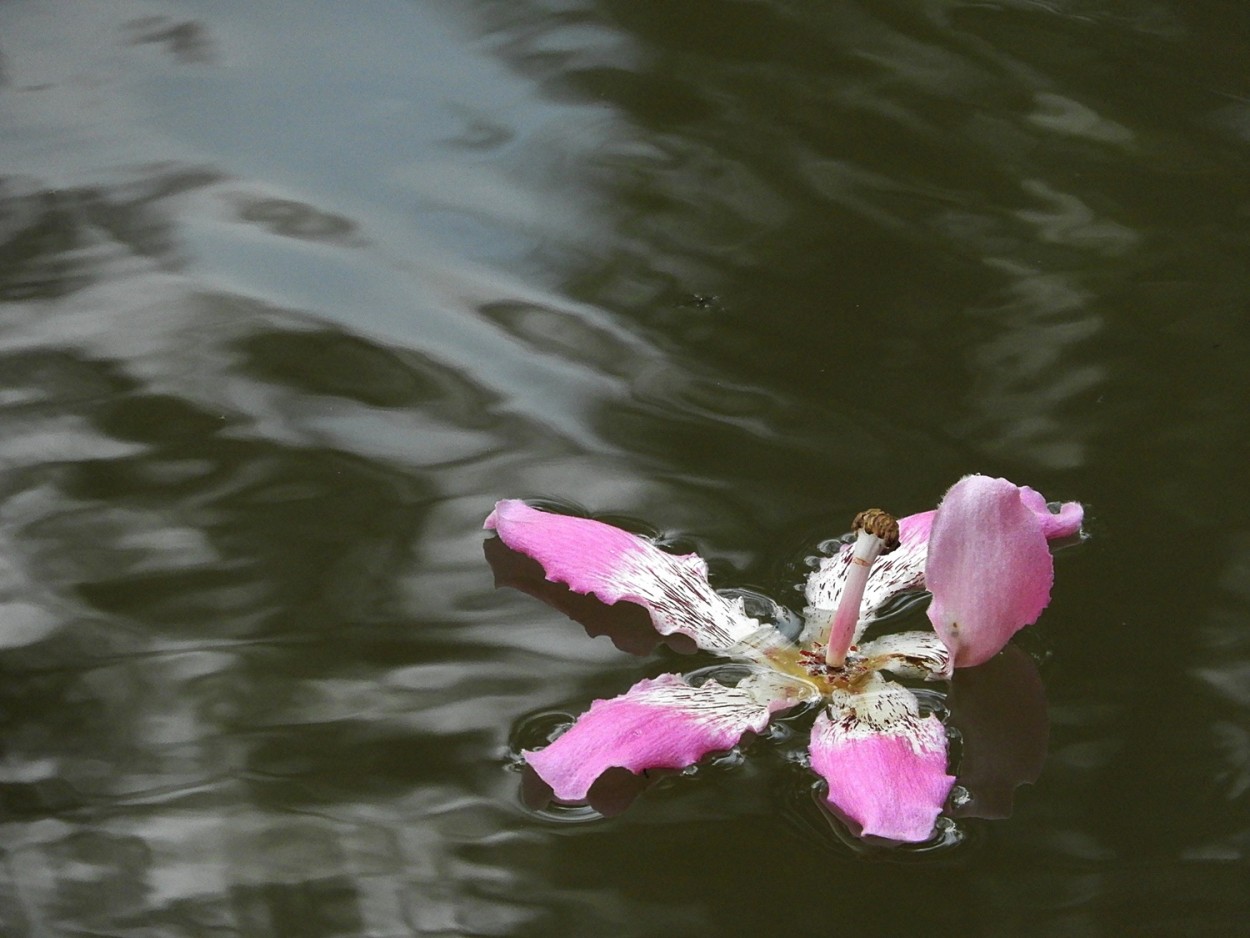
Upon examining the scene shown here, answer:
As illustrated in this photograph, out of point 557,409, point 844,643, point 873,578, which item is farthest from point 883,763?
point 557,409

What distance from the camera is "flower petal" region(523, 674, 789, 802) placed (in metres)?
1.11

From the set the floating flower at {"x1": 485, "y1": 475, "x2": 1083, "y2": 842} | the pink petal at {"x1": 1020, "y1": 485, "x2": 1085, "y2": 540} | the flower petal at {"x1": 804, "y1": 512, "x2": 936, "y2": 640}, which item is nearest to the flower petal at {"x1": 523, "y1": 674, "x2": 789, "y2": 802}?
the floating flower at {"x1": 485, "y1": 475, "x2": 1083, "y2": 842}

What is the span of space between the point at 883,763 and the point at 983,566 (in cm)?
15

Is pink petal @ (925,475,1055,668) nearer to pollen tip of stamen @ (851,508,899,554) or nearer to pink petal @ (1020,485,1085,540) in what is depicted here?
pollen tip of stamen @ (851,508,899,554)

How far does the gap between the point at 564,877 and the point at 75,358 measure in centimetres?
83

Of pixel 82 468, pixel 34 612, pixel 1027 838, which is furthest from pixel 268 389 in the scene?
pixel 1027 838

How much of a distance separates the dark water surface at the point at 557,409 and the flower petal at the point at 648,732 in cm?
3

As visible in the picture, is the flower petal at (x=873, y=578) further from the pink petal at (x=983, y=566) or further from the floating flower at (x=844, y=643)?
the pink petal at (x=983, y=566)

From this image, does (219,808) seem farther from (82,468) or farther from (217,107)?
(217,107)

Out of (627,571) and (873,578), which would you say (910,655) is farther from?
(627,571)

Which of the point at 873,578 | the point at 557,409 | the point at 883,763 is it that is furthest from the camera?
the point at 557,409

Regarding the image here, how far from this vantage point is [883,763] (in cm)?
110

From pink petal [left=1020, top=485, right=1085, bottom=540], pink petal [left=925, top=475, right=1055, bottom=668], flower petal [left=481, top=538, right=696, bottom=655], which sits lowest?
flower petal [left=481, top=538, right=696, bottom=655]

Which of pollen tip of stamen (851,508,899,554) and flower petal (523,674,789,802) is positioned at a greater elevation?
pollen tip of stamen (851,508,899,554)
